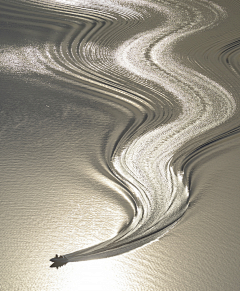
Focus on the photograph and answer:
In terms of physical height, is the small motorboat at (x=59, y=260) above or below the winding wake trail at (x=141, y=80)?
below

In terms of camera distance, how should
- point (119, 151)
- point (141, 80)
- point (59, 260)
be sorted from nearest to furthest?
1. point (59, 260)
2. point (119, 151)
3. point (141, 80)

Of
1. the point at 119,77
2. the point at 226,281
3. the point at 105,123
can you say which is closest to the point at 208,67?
the point at 119,77

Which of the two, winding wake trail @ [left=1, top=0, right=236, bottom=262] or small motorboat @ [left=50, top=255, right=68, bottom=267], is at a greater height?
winding wake trail @ [left=1, top=0, right=236, bottom=262]

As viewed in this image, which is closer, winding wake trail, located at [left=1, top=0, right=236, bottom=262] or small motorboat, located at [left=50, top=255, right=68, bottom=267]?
small motorboat, located at [left=50, top=255, right=68, bottom=267]

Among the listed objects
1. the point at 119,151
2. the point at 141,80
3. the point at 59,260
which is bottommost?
the point at 59,260

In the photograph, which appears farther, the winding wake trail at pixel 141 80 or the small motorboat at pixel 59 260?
the winding wake trail at pixel 141 80

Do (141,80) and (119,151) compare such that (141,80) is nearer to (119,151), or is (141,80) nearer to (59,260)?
(119,151)

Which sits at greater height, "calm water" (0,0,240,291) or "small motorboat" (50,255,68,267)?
"calm water" (0,0,240,291)

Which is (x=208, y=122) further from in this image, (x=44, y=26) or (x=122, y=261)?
(x=44, y=26)

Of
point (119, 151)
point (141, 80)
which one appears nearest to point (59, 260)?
point (119, 151)
